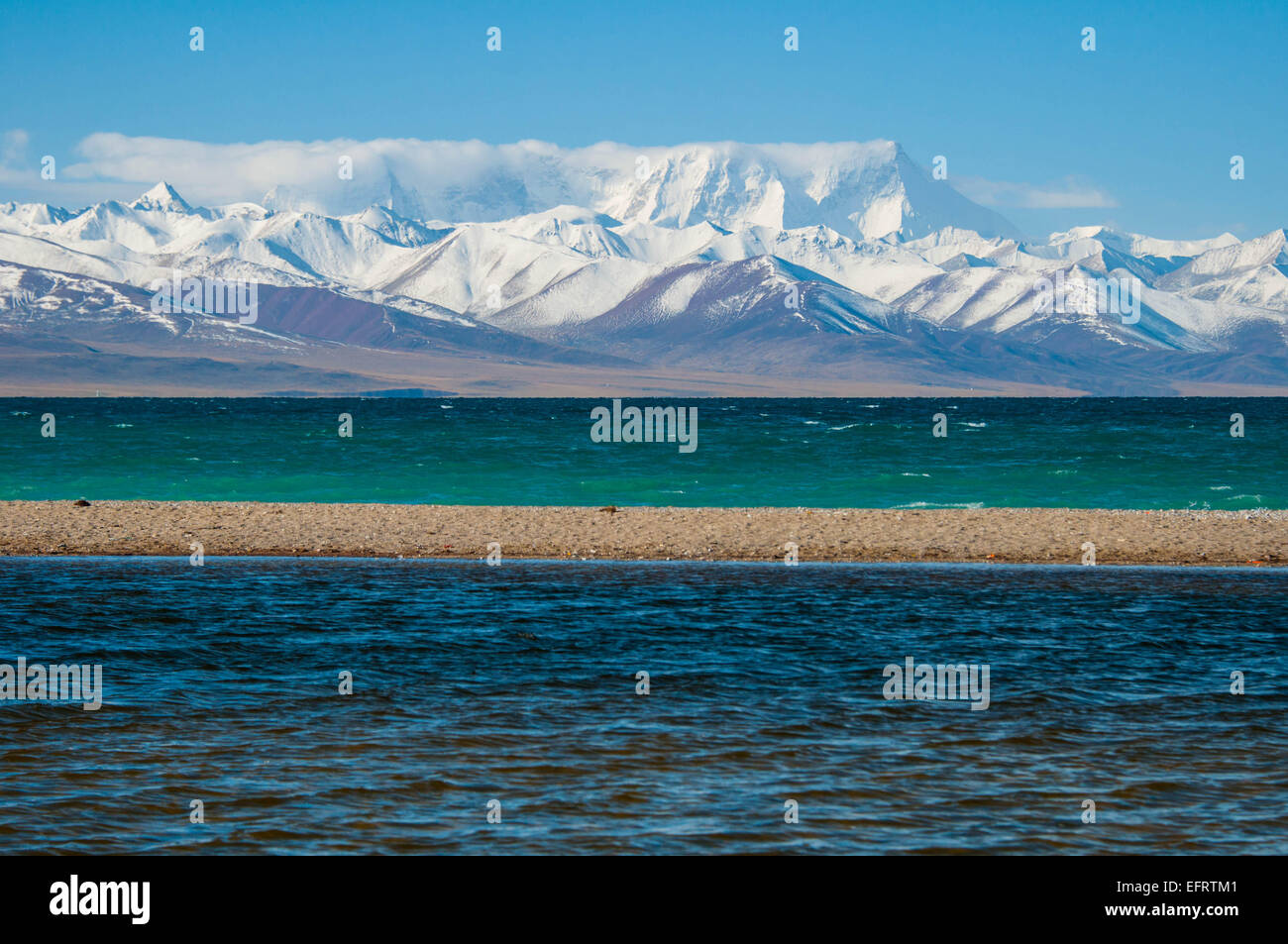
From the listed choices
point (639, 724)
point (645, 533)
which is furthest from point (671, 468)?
point (639, 724)

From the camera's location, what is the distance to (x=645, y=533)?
35.1m

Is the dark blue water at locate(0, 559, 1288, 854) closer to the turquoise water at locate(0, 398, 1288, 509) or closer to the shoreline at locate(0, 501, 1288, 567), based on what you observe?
the shoreline at locate(0, 501, 1288, 567)

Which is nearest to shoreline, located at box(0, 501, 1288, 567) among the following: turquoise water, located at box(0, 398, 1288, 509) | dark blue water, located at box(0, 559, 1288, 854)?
dark blue water, located at box(0, 559, 1288, 854)

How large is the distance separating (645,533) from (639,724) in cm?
2016

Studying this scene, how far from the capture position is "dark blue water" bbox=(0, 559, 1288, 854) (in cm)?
1155

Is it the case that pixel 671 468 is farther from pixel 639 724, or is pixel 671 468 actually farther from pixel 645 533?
pixel 639 724

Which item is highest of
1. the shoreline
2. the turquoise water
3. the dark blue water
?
the turquoise water

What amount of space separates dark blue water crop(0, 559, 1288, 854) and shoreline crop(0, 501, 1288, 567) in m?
6.46

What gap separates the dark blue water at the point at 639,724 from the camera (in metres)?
11.5

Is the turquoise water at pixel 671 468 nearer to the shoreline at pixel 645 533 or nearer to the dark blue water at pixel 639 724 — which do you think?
the shoreline at pixel 645 533

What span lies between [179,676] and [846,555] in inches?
697

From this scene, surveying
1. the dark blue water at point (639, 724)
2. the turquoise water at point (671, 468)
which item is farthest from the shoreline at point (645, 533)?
the turquoise water at point (671, 468)

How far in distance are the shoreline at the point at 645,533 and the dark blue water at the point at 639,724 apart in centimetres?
646
